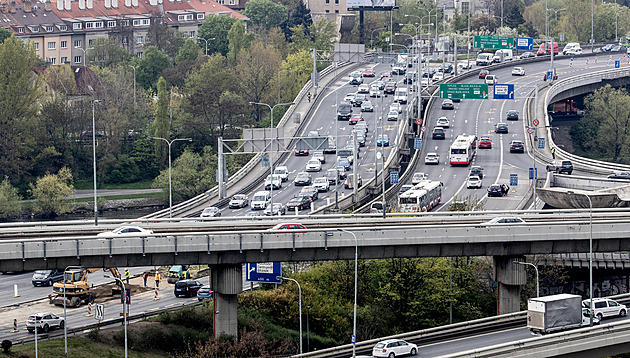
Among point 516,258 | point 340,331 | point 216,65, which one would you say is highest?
point 216,65

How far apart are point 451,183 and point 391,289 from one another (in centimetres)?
3413

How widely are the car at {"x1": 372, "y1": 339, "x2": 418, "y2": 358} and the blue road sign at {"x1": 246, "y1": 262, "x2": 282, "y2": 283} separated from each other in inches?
504

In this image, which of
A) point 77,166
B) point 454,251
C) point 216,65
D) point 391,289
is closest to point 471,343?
point 454,251

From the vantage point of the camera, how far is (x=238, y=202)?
102062mm

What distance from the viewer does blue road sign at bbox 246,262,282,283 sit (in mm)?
62094

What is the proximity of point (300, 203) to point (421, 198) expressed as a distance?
13886mm

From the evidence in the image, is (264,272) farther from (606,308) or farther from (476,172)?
(476,172)

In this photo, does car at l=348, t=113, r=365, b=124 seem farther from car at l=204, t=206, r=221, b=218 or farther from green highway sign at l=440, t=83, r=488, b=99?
car at l=204, t=206, r=221, b=218

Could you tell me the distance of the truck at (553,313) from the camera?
50.9 metres

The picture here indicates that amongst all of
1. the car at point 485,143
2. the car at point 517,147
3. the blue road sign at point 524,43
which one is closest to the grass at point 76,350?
the car at point 517,147

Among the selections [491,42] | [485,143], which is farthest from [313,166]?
[491,42]

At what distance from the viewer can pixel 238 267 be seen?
193 feet

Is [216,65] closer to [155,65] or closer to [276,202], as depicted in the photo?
[155,65]

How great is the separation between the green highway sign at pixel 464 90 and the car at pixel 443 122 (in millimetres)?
7624
